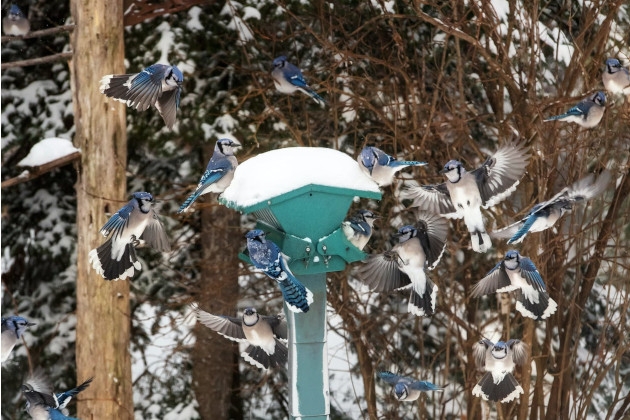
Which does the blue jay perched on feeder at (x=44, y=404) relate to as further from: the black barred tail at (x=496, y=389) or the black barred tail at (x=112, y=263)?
the black barred tail at (x=496, y=389)

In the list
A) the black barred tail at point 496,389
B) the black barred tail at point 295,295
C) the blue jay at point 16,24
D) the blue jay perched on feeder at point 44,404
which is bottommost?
the blue jay perched on feeder at point 44,404

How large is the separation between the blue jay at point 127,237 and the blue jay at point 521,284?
183cm

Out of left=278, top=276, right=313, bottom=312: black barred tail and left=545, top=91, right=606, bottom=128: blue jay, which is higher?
left=545, top=91, right=606, bottom=128: blue jay

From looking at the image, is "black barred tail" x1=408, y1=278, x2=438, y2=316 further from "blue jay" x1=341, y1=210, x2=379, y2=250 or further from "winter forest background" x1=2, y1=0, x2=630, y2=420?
"winter forest background" x1=2, y1=0, x2=630, y2=420

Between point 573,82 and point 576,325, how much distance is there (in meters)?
1.78

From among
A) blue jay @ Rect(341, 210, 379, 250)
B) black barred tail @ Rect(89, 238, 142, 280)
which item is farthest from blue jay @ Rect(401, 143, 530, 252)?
black barred tail @ Rect(89, 238, 142, 280)

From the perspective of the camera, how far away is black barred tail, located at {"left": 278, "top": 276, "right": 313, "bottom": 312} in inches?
163

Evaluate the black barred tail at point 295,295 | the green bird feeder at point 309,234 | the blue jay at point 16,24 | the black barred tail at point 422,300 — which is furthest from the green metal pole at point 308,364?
the blue jay at point 16,24

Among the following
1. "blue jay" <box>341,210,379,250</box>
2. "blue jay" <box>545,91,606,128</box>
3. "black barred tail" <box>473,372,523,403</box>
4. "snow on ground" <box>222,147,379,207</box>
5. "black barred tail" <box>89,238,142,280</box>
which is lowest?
"black barred tail" <box>473,372,523,403</box>

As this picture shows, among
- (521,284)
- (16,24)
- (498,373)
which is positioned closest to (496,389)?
(498,373)

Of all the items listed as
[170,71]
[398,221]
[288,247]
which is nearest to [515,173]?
[288,247]

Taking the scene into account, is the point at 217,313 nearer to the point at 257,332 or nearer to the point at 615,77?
the point at 257,332

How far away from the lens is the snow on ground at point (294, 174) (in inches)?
178

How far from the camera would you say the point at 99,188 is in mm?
7828
